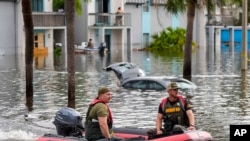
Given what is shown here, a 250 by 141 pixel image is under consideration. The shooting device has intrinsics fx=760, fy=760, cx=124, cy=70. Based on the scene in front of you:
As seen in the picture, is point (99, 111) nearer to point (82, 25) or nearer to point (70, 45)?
point (70, 45)

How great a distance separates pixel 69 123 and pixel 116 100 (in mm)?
14091

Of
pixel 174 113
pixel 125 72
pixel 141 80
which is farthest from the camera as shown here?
pixel 125 72

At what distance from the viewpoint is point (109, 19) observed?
265ft

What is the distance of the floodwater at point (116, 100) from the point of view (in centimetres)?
2327

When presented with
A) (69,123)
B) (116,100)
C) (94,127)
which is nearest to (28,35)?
(116,100)

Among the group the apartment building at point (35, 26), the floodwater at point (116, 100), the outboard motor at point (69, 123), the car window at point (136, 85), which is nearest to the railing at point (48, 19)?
the apartment building at point (35, 26)

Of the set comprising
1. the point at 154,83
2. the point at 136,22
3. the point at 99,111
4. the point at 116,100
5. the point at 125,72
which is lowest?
the point at 116,100

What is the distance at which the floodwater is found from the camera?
23.3 metres

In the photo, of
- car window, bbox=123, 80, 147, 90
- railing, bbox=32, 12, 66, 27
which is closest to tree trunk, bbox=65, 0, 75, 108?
car window, bbox=123, 80, 147, 90

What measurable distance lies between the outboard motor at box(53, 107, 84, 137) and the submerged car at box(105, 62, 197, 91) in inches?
654

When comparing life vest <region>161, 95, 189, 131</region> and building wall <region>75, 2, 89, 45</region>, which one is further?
building wall <region>75, 2, 89, 45</region>

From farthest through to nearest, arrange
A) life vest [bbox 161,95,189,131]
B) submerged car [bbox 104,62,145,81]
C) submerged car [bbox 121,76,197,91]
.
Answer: submerged car [bbox 104,62,145,81] → submerged car [bbox 121,76,197,91] → life vest [bbox 161,95,189,131]

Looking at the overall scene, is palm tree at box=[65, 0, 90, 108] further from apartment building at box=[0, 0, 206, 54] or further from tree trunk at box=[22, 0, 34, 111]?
apartment building at box=[0, 0, 206, 54]

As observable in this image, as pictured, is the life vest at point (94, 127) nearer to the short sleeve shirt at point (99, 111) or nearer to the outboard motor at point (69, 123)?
the short sleeve shirt at point (99, 111)
